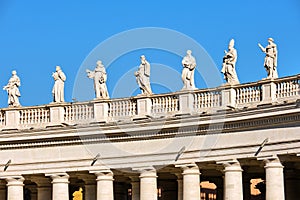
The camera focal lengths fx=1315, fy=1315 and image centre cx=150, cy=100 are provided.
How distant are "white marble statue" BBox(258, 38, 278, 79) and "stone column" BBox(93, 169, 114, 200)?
1519cm

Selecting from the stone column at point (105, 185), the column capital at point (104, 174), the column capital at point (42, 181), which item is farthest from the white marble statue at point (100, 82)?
the column capital at point (42, 181)

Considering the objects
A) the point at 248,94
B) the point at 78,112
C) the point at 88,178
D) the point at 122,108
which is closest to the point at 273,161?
the point at 248,94

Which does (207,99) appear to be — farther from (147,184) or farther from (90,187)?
(90,187)

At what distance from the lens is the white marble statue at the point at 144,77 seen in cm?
9581

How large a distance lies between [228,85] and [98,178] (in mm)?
12785

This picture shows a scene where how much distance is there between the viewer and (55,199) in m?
97.7

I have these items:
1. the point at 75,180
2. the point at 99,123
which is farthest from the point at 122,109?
the point at 75,180

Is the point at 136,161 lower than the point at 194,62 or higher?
lower

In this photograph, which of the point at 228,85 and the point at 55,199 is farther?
the point at 55,199

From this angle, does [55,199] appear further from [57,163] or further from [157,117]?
[157,117]

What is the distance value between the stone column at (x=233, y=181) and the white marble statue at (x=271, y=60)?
6506mm

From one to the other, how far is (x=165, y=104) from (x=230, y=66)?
6159 mm

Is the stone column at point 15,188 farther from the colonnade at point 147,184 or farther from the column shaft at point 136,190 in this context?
the column shaft at point 136,190

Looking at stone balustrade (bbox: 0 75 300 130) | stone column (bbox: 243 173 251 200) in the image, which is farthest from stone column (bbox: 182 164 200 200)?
stone column (bbox: 243 173 251 200)
